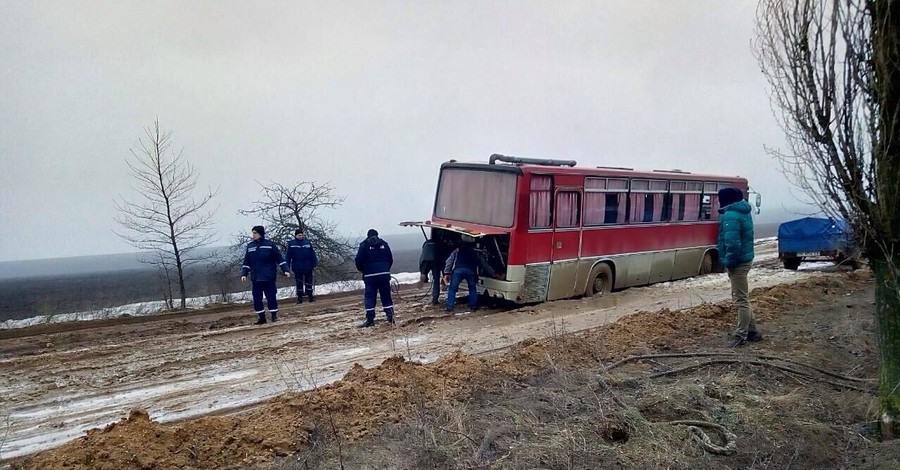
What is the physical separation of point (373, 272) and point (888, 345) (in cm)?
785

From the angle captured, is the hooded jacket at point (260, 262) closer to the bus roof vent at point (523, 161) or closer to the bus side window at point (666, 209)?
the bus roof vent at point (523, 161)

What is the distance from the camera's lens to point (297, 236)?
49.4ft

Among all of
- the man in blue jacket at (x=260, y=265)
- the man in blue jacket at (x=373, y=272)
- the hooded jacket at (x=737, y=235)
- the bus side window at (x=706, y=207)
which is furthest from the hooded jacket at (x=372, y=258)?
the bus side window at (x=706, y=207)

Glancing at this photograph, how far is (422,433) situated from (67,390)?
5.11 metres

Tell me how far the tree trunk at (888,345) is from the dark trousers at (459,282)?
7698 millimetres

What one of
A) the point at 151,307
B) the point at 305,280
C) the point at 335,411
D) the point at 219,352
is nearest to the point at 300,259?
the point at 305,280

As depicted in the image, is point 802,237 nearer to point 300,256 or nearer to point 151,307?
point 300,256

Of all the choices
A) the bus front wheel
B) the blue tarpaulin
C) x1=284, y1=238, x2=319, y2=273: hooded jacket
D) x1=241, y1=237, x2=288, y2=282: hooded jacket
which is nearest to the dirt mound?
x1=241, y1=237, x2=288, y2=282: hooded jacket

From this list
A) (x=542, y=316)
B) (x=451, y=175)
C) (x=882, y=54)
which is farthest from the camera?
(x=451, y=175)

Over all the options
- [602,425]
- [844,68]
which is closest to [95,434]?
[602,425]

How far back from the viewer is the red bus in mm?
11844

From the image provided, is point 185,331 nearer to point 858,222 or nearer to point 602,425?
point 602,425

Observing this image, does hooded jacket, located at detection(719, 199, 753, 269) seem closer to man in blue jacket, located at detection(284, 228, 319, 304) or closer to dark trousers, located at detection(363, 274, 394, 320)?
dark trousers, located at detection(363, 274, 394, 320)

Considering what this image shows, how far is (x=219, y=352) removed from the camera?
30.0 feet
